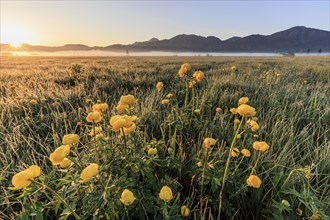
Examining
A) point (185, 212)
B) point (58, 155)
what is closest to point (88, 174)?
point (58, 155)

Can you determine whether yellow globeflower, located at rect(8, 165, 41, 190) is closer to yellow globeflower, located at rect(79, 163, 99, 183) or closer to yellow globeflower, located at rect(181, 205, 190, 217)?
yellow globeflower, located at rect(79, 163, 99, 183)

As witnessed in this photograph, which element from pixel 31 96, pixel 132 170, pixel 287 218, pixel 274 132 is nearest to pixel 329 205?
pixel 287 218

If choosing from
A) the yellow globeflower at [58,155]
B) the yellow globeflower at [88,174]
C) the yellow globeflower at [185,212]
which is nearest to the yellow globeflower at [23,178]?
the yellow globeflower at [58,155]

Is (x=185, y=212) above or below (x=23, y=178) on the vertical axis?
below

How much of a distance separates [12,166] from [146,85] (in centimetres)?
336

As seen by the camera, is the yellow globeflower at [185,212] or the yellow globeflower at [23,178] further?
the yellow globeflower at [185,212]

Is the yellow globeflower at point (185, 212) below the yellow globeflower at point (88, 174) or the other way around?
below

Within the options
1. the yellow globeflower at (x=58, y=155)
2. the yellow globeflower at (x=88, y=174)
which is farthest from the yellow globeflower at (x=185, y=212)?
the yellow globeflower at (x=58, y=155)

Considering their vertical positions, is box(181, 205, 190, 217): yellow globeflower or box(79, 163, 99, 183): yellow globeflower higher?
box(79, 163, 99, 183): yellow globeflower

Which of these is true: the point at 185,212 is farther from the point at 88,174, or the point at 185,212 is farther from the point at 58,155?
the point at 58,155

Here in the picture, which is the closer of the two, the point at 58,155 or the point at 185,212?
the point at 58,155

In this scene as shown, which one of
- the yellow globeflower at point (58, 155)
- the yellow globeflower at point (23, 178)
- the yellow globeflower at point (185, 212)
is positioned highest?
the yellow globeflower at point (58, 155)

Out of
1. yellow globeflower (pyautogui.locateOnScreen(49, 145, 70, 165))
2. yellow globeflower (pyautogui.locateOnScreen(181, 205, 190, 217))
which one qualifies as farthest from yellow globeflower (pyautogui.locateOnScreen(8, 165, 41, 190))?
yellow globeflower (pyautogui.locateOnScreen(181, 205, 190, 217))

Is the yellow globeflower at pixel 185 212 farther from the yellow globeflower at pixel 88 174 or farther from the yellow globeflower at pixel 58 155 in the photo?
the yellow globeflower at pixel 58 155
